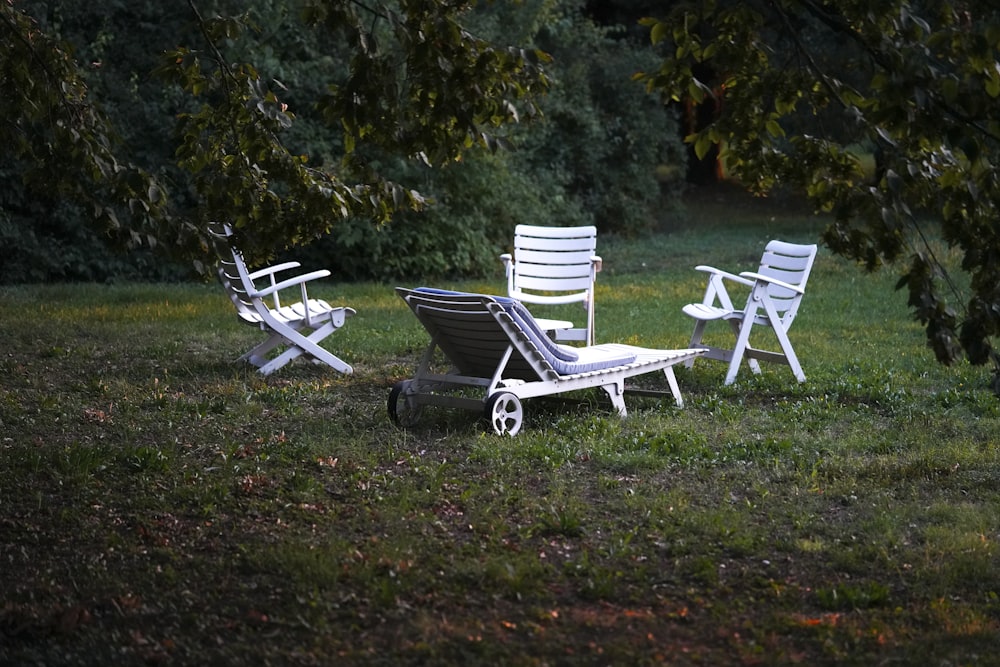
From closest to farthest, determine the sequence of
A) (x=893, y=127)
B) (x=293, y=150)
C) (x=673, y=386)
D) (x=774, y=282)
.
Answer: (x=893, y=127), (x=673, y=386), (x=774, y=282), (x=293, y=150)

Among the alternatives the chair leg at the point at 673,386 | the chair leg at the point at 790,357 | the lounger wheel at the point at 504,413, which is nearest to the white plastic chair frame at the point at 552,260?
the chair leg at the point at 790,357

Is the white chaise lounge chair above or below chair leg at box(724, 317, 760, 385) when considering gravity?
above

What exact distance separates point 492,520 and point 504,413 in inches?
65.8

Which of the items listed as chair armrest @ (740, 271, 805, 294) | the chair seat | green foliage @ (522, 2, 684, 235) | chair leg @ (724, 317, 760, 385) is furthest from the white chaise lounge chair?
green foliage @ (522, 2, 684, 235)

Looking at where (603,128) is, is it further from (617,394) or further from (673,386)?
(617,394)

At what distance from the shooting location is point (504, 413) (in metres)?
7.01

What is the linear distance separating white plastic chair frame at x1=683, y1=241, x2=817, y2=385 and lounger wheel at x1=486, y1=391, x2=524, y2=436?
83.0 inches

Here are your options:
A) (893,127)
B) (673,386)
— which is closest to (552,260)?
(673,386)

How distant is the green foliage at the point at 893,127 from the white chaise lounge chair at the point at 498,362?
7.59 ft

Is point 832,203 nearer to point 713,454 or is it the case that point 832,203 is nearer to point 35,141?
point 713,454

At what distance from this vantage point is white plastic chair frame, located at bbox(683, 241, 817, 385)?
868cm

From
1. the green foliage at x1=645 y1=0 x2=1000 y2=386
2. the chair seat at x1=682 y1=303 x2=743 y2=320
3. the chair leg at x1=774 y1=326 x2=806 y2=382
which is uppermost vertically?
the green foliage at x1=645 y1=0 x2=1000 y2=386

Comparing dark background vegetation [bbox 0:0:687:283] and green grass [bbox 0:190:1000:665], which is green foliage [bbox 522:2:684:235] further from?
green grass [bbox 0:190:1000:665]

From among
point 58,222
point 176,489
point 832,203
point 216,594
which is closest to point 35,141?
point 176,489
